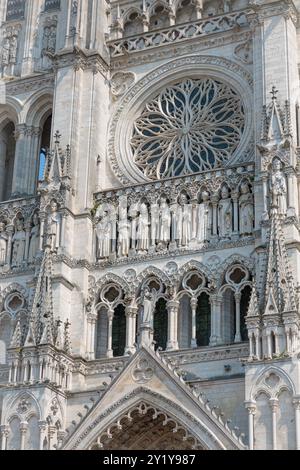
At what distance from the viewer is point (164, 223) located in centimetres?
2494

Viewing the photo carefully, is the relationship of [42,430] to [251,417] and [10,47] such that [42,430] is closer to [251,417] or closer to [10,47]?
[251,417]

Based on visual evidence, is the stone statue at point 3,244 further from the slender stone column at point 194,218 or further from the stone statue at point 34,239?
the slender stone column at point 194,218

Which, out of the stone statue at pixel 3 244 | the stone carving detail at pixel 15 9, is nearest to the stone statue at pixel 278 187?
the stone statue at pixel 3 244

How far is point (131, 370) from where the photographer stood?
22312 millimetres

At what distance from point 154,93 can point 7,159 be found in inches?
189

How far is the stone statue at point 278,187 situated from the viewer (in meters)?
23.3

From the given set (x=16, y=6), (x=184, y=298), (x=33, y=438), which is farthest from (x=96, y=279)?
(x=16, y=6)

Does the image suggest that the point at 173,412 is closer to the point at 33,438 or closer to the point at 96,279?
the point at 33,438

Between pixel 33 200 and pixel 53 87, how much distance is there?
3617 millimetres

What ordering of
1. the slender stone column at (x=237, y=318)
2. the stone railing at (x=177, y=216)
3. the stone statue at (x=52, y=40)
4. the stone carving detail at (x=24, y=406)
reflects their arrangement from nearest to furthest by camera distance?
1. the stone carving detail at (x=24, y=406)
2. the slender stone column at (x=237, y=318)
3. the stone railing at (x=177, y=216)
4. the stone statue at (x=52, y=40)

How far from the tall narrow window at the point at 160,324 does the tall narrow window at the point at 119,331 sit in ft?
2.65

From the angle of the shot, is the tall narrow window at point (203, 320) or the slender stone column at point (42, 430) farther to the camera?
the tall narrow window at point (203, 320)

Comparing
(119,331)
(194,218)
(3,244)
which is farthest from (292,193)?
(3,244)

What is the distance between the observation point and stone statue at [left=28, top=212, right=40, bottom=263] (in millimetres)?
26172
